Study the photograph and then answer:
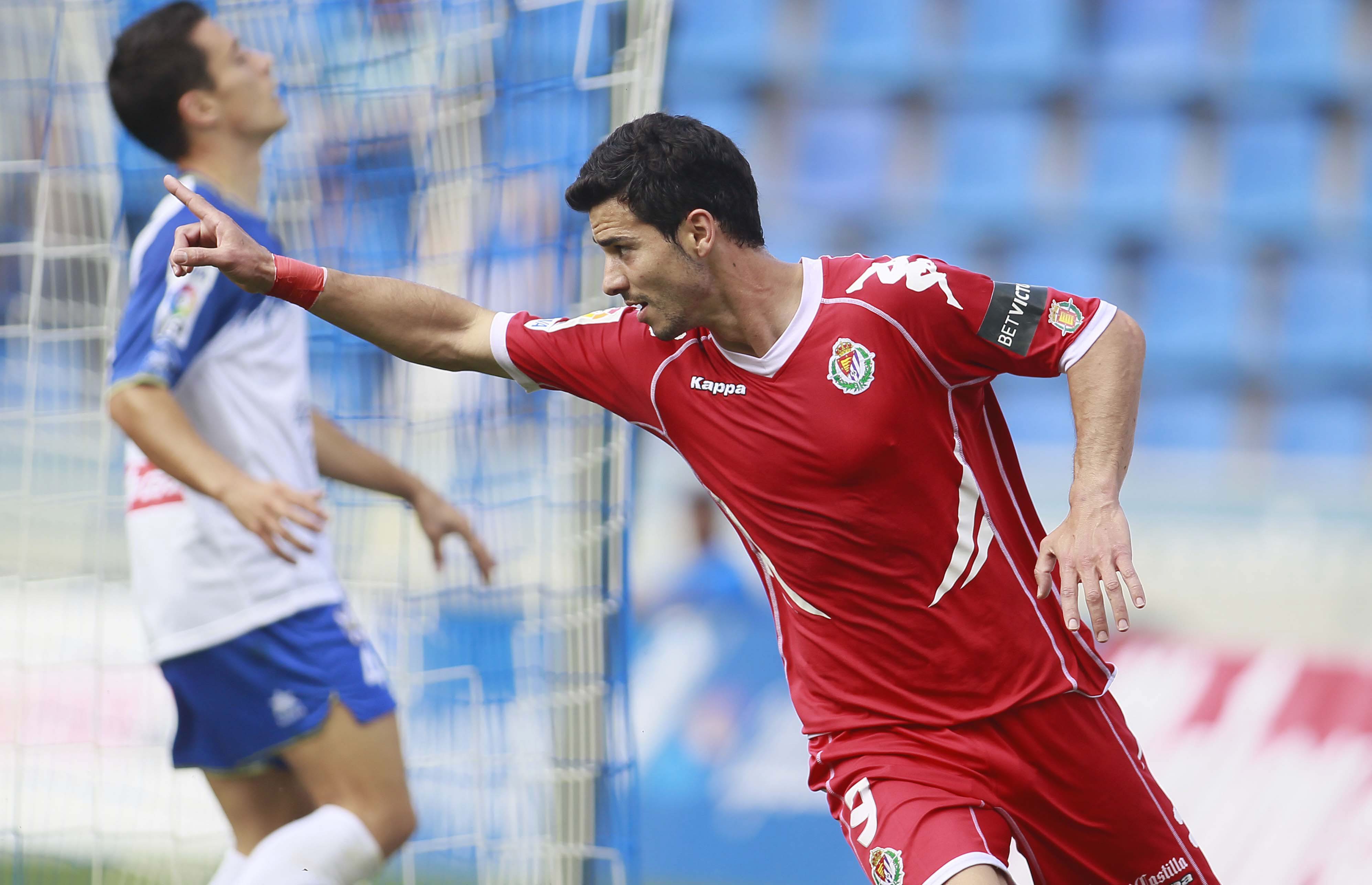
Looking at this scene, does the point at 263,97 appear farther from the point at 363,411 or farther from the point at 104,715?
the point at 104,715

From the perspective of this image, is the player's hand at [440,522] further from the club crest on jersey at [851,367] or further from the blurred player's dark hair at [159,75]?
the club crest on jersey at [851,367]

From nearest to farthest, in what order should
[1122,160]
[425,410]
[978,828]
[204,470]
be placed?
[978,828], [204,470], [425,410], [1122,160]

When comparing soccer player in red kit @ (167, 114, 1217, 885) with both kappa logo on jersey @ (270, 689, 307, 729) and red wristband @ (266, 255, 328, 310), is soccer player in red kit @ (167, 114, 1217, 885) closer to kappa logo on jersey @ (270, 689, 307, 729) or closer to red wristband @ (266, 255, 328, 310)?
red wristband @ (266, 255, 328, 310)

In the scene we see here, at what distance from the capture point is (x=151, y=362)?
3455 mm

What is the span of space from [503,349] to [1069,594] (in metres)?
1.27

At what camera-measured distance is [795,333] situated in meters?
2.87

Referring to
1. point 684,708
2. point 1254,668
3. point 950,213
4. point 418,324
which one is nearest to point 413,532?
point 684,708

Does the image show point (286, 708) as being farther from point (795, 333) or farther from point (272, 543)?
point (795, 333)

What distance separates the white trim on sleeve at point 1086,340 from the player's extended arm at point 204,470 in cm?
164

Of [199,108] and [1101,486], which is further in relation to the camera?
[199,108]

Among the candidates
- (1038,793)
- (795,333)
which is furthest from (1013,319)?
(1038,793)

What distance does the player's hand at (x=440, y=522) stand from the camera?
4035 millimetres

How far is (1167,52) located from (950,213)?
241 centimetres

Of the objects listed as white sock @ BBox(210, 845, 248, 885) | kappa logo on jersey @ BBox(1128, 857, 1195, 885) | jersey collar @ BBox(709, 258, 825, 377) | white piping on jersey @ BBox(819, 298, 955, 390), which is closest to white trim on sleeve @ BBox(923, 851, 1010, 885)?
kappa logo on jersey @ BBox(1128, 857, 1195, 885)
